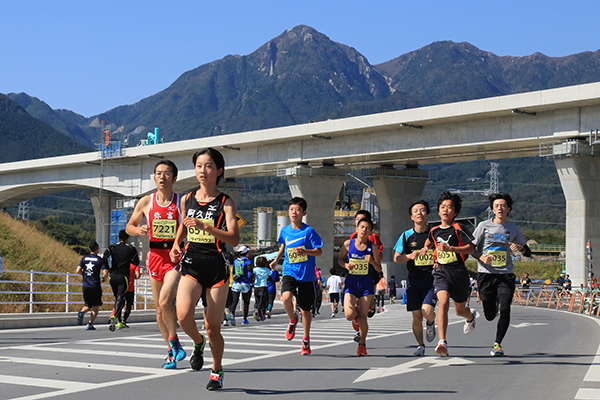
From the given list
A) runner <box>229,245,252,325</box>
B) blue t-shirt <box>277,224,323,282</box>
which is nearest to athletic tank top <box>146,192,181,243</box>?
blue t-shirt <box>277,224,323,282</box>

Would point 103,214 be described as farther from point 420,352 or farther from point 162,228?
point 162,228

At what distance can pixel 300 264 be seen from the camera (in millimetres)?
10578

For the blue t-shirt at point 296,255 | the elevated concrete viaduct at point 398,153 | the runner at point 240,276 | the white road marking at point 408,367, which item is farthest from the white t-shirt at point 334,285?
the white road marking at point 408,367

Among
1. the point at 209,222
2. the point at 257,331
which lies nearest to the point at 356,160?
the point at 257,331

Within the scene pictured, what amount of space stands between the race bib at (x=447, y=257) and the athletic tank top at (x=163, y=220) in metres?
3.55

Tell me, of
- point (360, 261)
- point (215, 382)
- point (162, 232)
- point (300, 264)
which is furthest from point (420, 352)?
point (215, 382)

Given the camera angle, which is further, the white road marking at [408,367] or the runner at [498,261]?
the runner at [498,261]

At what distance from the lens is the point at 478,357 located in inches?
405

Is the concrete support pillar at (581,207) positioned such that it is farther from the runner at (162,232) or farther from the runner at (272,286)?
the runner at (162,232)

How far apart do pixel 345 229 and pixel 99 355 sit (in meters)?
78.6

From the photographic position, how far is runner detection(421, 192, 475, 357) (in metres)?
9.70

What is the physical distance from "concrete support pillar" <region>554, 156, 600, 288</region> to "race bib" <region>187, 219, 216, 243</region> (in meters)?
30.7

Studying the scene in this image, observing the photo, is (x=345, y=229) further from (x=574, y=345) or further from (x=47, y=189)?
(x=574, y=345)

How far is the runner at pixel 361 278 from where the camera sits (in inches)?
403
